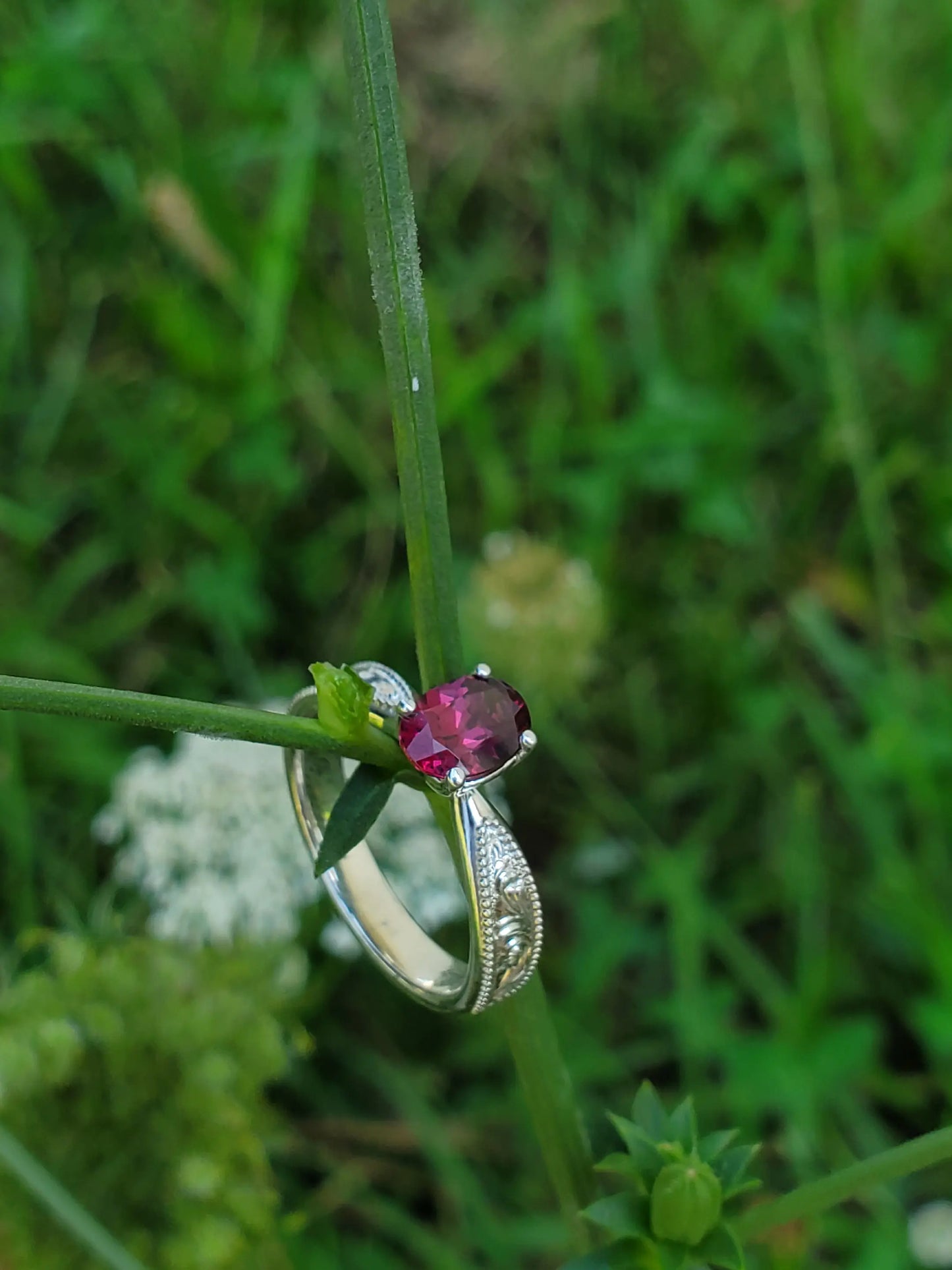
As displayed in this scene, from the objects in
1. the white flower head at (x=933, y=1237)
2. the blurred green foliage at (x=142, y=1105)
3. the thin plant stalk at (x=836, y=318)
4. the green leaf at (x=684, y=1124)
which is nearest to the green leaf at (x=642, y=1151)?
the green leaf at (x=684, y=1124)

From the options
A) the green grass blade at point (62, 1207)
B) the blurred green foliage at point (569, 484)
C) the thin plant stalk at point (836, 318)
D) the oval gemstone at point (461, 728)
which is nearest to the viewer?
the oval gemstone at point (461, 728)

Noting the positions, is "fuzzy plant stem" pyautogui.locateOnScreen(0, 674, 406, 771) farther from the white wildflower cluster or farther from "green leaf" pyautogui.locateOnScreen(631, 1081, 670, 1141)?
the white wildflower cluster

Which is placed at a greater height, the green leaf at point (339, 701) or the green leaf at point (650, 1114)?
the green leaf at point (339, 701)

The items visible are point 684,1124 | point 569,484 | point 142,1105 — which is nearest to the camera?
point 684,1124

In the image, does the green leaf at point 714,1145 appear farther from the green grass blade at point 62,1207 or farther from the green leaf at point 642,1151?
the green grass blade at point 62,1207

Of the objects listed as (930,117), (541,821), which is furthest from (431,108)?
(541,821)

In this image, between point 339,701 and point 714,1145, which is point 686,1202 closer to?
point 714,1145

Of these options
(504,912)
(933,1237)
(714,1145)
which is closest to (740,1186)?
(714,1145)
